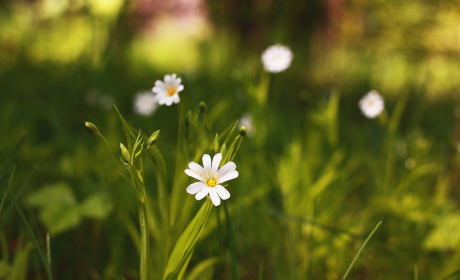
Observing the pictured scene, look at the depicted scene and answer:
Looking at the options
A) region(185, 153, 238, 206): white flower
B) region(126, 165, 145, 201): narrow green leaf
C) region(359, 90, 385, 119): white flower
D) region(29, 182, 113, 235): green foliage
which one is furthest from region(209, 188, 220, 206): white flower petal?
region(359, 90, 385, 119): white flower

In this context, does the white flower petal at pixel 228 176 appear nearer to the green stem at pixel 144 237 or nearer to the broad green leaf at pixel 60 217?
the green stem at pixel 144 237

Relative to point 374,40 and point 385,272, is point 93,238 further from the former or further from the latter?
point 374,40

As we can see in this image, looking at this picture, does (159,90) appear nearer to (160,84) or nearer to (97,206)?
(160,84)

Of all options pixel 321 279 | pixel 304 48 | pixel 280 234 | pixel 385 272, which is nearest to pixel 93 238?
pixel 280 234

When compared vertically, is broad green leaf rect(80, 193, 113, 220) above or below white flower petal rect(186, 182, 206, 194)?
above

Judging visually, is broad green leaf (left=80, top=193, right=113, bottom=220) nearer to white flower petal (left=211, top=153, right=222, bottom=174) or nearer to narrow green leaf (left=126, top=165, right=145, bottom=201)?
narrow green leaf (left=126, top=165, right=145, bottom=201)

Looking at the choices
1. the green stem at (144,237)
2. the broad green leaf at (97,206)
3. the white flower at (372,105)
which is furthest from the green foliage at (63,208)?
the white flower at (372,105)
